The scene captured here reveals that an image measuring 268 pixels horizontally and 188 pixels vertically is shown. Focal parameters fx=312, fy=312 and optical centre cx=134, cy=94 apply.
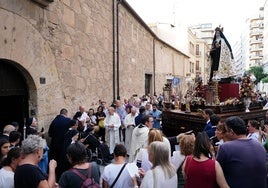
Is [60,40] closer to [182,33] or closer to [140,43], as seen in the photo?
[140,43]

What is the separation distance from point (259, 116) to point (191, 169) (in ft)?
21.6

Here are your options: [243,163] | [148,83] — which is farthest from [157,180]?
[148,83]

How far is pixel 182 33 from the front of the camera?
4150 cm

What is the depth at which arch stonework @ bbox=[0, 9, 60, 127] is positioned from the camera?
19.1 ft

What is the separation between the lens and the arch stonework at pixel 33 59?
19.1 feet

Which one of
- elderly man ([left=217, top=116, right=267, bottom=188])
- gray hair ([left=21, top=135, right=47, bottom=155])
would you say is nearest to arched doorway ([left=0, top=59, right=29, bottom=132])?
gray hair ([left=21, top=135, right=47, bottom=155])

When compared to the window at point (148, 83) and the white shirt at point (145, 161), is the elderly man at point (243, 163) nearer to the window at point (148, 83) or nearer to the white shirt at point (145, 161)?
the white shirt at point (145, 161)

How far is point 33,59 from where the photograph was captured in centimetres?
665

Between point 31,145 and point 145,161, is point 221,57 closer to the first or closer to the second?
point 145,161

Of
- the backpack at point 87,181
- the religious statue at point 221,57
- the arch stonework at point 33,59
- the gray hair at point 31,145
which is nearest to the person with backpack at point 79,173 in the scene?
the backpack at point 87,181

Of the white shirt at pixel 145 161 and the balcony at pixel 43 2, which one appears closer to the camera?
the white shirt at pixel 145 161

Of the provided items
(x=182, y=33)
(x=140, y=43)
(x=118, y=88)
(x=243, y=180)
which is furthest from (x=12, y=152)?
(x=182, y=33)

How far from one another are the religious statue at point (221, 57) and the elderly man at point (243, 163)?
6656 mm

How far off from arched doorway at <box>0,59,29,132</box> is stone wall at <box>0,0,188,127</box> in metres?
0.13
